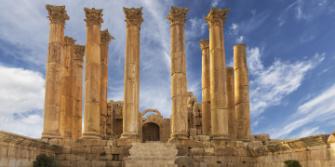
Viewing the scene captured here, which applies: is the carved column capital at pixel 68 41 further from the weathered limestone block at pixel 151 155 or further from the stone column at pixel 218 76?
the weathered limestone block at pixel 151 155

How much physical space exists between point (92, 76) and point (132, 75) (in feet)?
10.5

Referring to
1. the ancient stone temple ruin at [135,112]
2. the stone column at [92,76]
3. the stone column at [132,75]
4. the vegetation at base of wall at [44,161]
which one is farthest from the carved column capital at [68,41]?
the vegetation at base of wall at [44,161]

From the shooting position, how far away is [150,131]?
4509cm

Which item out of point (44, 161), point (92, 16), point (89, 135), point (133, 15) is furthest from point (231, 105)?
point (44, 161)

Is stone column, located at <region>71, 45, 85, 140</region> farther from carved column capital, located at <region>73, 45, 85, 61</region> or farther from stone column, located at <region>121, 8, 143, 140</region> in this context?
stone column, located at <region>121, 8, 143, 140</region>

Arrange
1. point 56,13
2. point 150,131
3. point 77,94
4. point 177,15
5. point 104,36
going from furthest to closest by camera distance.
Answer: point 150,131, point 104,36, point 77,94, point 177,15, point 56,13

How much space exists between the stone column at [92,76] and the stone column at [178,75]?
6.02 meters

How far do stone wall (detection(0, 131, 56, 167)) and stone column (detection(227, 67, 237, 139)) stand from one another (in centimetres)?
1764

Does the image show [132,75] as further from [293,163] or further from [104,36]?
[293,163]

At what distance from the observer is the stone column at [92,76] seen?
1187 inches

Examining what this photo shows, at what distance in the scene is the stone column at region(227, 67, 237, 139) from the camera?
36000 mm

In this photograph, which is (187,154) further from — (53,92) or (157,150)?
(53,92)

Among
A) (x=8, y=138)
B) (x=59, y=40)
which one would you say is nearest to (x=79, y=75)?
(x=59, y=40)

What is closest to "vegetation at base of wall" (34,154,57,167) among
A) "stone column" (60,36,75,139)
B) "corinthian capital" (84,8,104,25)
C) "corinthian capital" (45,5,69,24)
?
"stone column" (60,36,75,139)
